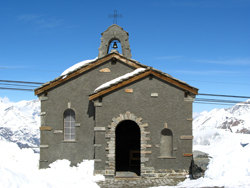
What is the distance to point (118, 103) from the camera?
15820mm

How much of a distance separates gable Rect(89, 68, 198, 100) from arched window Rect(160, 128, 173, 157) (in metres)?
2.43

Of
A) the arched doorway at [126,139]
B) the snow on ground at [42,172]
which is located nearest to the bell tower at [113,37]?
the arched doorway at [126,139]

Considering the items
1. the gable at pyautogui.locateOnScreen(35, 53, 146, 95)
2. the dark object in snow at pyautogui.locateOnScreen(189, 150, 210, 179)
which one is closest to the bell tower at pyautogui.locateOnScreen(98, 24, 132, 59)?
the gable at pyautogui.locateOnScreen(35, 53, 146, 95)

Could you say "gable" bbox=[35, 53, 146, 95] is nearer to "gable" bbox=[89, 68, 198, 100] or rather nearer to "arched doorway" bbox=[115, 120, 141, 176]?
"gable" bbox=[89, 68, 198, 100]

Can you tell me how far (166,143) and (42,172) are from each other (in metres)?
6.74

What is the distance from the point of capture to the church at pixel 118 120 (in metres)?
15.6

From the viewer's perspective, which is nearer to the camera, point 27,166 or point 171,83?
point 171,83

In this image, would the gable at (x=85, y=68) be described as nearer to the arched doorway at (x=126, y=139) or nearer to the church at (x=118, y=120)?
the church at (x=118, y=120)

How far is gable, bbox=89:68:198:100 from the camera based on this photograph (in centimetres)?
1564

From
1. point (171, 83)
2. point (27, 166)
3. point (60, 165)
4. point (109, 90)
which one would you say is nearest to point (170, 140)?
point (171, 83)

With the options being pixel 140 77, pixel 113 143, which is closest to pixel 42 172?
pixel 113 143

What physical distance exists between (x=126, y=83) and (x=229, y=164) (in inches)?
245

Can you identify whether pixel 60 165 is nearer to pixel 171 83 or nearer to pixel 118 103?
pixel 118 103

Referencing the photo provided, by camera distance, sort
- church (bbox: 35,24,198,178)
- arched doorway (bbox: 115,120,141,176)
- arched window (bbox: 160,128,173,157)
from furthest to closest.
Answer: arched doorway (bbox: 115,120,141,176) < arched window (bbox: 160,128,173,157) < church (bbox: 35,24,198,178)
